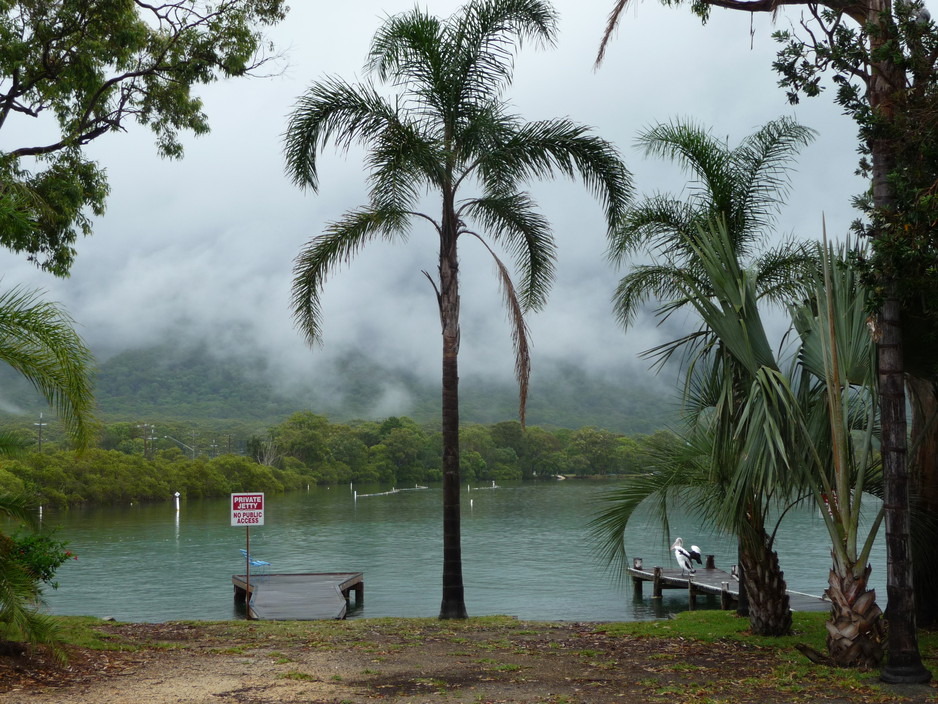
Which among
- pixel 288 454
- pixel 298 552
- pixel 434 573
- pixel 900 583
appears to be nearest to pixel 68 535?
pixel 298 552

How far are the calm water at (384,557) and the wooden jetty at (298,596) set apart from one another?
1313 mm

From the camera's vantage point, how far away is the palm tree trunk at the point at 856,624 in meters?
8.67

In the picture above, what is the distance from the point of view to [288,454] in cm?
10469

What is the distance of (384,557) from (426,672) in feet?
109

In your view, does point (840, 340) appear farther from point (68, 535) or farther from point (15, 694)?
point (68, 535)

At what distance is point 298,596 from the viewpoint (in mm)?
21875

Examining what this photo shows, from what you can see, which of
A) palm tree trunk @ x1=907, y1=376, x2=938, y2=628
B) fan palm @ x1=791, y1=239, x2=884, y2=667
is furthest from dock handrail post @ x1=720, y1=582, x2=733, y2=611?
fan palm @ x1=791, y1=239, x2=884, y2=667

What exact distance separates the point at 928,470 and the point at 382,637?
6.96 m

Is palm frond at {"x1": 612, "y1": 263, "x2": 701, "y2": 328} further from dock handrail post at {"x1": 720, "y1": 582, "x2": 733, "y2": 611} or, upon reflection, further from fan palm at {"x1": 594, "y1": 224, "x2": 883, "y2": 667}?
dock handrail post at {"x1": 720, "y1": 582, "x2": 733, "y2": 611}

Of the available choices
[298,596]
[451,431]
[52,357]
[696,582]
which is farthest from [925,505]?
[298,596]

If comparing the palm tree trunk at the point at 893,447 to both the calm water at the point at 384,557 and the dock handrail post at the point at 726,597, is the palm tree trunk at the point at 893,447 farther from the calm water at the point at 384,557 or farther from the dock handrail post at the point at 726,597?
the dock handrail post at the point at 726,597

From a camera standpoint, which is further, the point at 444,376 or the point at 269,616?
the point at 269,616

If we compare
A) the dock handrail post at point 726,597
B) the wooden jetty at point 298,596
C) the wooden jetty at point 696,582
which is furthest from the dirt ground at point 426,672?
the wooden jetty at point 696,582

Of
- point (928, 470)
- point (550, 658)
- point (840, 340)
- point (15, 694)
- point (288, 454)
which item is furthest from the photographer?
point (288, 454)
